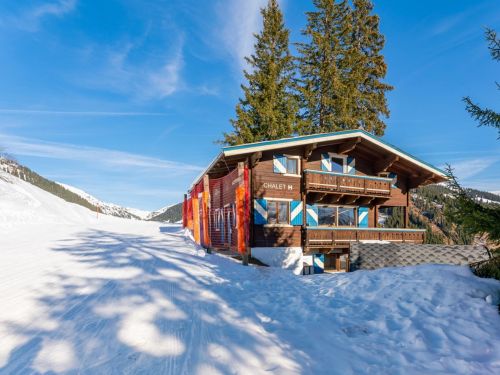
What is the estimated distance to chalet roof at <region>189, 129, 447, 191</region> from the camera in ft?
47.5

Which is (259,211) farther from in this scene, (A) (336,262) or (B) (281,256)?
(A) (336,262)

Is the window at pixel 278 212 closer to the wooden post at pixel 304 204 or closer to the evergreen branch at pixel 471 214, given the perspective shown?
the wooden post at pixel 304 204

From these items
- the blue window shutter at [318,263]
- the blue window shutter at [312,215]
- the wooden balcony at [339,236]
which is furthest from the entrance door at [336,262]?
the blue window shutter at [312,215]

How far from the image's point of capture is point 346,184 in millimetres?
17344

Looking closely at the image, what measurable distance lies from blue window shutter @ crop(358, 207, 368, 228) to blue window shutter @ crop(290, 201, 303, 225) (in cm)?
446

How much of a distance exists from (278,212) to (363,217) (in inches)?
239

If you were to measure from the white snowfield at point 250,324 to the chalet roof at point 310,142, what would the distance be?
25.6ft

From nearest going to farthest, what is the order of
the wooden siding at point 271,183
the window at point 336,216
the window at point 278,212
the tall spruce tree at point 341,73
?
the wooden siding at point 271,183 < the window at point 278,212 < the window at point 336,216 < the tall spruce tree at point 341,73

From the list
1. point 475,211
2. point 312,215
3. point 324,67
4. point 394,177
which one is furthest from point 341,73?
point 475,211

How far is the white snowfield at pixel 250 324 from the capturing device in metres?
3.72

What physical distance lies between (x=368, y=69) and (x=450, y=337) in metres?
26.7

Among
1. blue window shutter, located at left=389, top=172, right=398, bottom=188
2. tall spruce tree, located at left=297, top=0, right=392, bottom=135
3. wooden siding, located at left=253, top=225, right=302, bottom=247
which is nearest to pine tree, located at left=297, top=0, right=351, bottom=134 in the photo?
tall spruce tree, located at left=297, top=0, right=392, bottom=135

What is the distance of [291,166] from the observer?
17016mm

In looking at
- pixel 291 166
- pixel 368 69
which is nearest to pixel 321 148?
pixel 291 166
